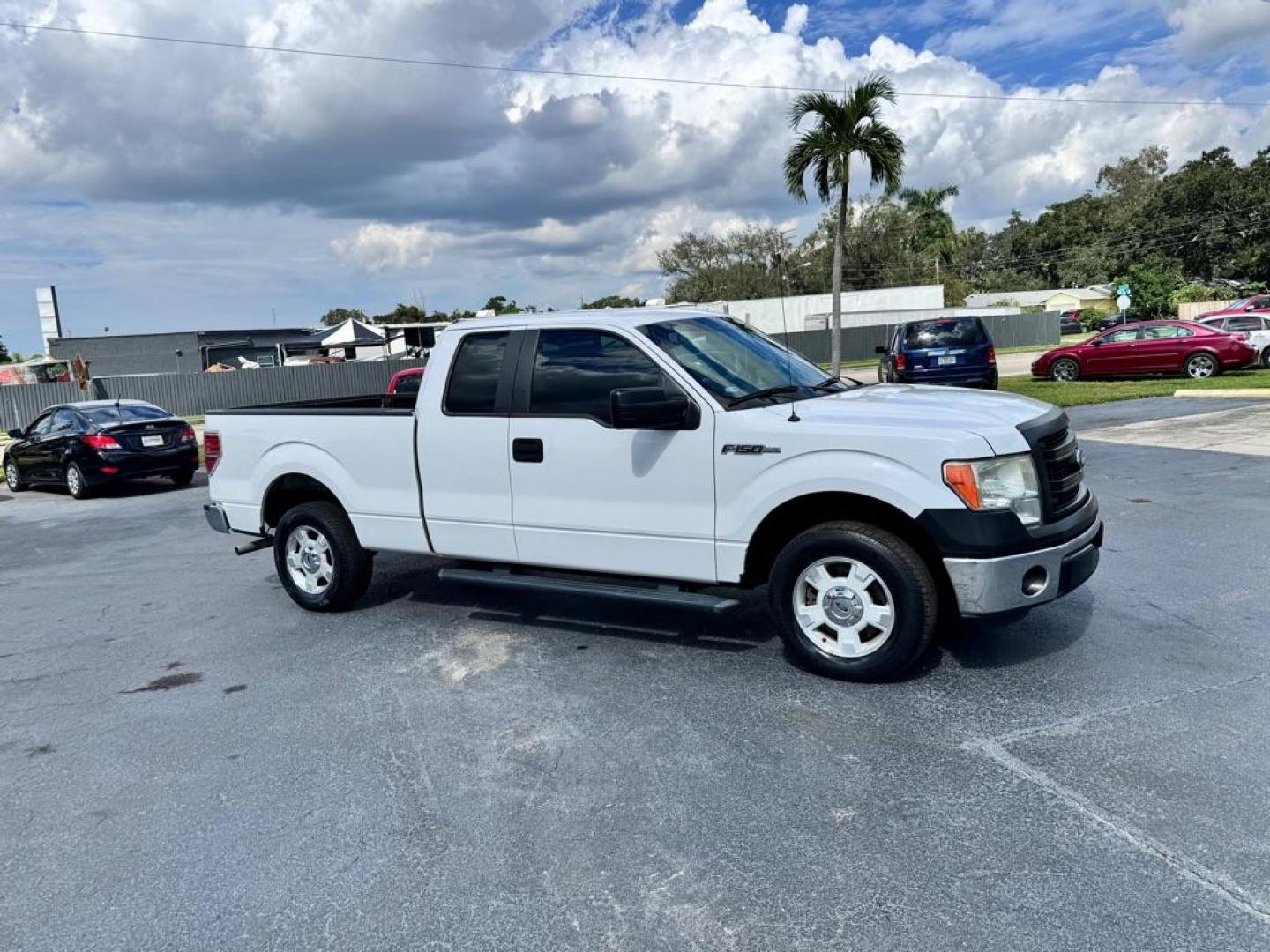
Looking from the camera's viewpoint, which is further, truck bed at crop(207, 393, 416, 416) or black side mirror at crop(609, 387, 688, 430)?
truck bed at crop(207, 393, 416, 416)

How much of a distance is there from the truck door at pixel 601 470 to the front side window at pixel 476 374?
0.59ft

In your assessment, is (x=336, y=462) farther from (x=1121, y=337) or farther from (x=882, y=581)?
(x=1121, y=337)

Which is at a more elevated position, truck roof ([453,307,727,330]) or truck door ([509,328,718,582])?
truck roof ([453,307,727,330])

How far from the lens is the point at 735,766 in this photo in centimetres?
383

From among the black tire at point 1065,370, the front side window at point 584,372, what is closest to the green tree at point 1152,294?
the black tire at point 1065,370

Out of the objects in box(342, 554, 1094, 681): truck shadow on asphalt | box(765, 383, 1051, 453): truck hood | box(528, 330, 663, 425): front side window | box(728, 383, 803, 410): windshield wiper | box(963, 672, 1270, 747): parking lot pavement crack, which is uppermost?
box(528, 330, 663, 425): front side window

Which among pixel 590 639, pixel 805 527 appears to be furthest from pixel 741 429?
pixel 590 639

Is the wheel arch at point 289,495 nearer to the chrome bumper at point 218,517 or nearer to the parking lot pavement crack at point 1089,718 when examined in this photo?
the chrome bumper at point 218,517

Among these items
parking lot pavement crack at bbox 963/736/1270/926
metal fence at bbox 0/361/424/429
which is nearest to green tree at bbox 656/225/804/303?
metal fence at bbox 0/361/424/429

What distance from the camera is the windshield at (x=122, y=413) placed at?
45.6 feet

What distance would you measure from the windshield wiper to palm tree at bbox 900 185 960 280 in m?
67.6

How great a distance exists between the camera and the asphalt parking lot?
288 cm

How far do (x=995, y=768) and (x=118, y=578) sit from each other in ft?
24.1

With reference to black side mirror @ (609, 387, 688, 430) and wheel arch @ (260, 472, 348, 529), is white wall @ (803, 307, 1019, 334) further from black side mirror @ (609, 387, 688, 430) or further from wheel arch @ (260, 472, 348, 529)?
black side mirror @ (609, 387, 688, 430)
